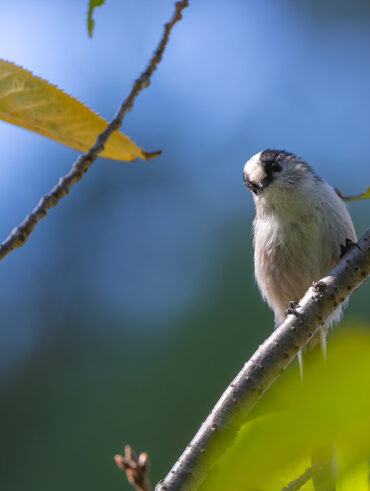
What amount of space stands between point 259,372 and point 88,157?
0.60 meters

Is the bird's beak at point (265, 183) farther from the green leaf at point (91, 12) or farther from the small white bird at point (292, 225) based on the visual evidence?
the green leaf at point (91, 12)

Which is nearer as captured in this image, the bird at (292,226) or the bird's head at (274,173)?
the bird at (292,226)

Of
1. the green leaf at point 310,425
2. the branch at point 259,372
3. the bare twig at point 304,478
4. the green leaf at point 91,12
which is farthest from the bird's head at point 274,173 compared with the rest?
the green leaf at point 310,425

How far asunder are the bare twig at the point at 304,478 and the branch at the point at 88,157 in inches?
28.6

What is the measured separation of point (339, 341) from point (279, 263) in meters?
2.59

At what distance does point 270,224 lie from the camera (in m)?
3.04

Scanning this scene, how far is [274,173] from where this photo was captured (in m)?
3.11

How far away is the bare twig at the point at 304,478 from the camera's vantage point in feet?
2.76

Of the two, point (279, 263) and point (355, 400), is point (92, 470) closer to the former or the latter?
point (279, 263)

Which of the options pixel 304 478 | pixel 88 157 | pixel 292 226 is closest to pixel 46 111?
pixel 88 157

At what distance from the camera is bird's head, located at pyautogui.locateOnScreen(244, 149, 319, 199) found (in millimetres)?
3027

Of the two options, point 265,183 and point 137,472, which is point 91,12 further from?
point 265,183

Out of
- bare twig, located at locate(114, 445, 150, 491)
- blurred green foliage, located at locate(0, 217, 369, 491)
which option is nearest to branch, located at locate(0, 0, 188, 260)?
bare twig, located at locate(114, 445, 150, 491)

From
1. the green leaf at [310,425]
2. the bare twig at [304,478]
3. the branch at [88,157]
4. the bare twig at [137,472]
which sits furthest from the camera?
the branch at [88,157]
